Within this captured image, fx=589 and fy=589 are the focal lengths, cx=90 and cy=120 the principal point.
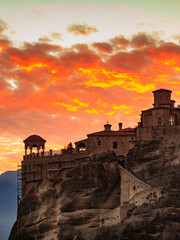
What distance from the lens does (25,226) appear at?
363ft

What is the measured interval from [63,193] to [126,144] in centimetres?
1432

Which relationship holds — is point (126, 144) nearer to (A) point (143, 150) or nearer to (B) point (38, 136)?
(A) point (143, 150)

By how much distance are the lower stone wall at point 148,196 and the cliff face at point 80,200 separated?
990 centimetres

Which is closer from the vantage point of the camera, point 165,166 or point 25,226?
point 165,166

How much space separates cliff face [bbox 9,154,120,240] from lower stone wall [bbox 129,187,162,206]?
9903 millimetres

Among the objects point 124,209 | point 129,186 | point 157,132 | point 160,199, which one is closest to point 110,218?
point 124,209

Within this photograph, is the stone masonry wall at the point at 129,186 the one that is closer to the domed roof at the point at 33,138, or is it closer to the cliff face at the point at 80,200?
the cliff face at the point at 80,200

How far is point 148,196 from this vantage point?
85.1m

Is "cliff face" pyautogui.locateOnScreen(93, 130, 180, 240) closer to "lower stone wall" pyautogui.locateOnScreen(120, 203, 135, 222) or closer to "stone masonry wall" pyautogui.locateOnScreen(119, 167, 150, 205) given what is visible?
"lower stone wall" pyautogui.locateOnScreen(120, 203, 135, 222)

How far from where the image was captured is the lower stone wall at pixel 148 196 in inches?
3312

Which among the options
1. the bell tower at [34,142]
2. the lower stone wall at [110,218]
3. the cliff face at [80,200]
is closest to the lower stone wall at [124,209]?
the lower stone wall at [110,218]

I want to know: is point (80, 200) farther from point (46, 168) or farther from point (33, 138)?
point (33, 138)

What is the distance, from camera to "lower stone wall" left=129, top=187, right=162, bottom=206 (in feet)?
276

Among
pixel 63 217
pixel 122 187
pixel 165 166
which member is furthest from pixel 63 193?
pixel 165 166
